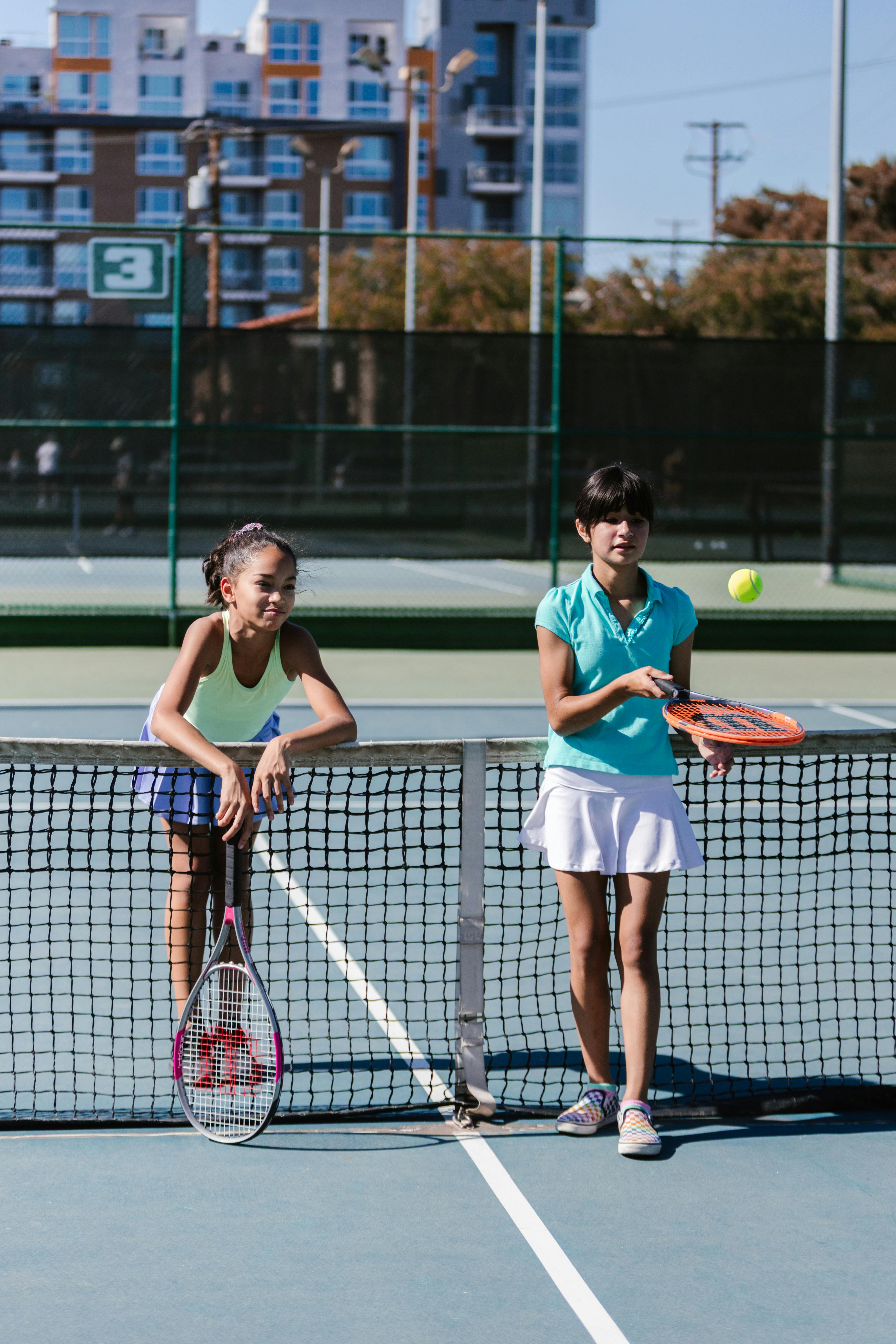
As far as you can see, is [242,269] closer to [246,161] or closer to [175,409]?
[246,161]

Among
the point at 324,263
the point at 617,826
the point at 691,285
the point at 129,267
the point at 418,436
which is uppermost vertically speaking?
the point at 691,285

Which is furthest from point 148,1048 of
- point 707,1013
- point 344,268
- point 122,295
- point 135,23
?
point 135,23

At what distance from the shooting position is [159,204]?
6925cm

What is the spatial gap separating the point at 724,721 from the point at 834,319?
12.3m

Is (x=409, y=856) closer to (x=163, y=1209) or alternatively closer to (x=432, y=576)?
(x=163, y=1209)

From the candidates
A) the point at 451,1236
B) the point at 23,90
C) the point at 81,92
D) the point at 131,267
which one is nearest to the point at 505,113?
the point at 81,92

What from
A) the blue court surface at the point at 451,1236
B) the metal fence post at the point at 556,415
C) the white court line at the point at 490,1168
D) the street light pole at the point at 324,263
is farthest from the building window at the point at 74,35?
the blue court surface at the point at 451,1236

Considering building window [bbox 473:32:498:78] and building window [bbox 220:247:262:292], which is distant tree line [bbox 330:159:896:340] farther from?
building window [bbox 473:32:498:78]

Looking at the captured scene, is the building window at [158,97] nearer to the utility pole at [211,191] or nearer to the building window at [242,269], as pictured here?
the building window at [242,269]

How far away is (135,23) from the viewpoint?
230 feet

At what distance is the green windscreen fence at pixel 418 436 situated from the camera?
12.7 metres

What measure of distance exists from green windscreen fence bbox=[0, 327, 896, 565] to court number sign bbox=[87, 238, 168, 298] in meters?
0.31

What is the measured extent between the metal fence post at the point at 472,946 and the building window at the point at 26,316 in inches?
375

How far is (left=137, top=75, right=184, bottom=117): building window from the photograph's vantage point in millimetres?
69750
